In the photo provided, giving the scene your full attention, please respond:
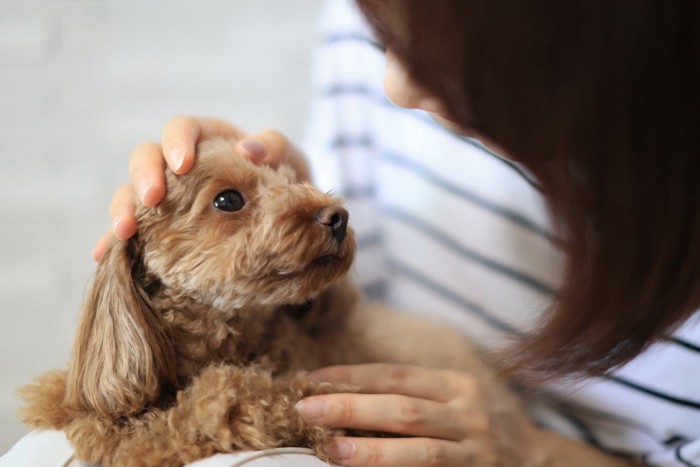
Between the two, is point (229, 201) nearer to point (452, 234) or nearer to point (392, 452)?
point (392, 452)

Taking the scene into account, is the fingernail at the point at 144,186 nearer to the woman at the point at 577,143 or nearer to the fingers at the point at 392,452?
the woman at the point at 577,143

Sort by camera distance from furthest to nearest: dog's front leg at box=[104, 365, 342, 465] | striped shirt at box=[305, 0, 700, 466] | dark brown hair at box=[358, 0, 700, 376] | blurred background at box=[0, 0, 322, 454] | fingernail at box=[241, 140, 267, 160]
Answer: blurred background at box=[0, 0, 322, 454] → striped shirt at box=[305, 0, 700, 466] → fingernail at box=[241, 140, 267, 160] → dog's front leg at box=[104, 365, 342, 465] → dark brown hair at box=[358, 0, 700, 376]

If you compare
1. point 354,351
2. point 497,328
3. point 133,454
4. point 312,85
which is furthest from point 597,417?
point 312,85

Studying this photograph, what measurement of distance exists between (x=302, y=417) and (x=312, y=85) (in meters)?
1.03

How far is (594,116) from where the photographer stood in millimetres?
565

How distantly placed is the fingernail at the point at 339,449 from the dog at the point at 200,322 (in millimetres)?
11

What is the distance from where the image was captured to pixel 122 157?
1.49m

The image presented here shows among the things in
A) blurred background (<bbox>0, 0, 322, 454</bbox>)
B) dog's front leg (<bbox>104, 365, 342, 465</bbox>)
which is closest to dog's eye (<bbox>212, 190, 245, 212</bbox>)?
dog's front leg (<bbox>104, 365, 342, 465</bbox>)

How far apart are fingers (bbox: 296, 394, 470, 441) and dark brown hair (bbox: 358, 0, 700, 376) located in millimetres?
241

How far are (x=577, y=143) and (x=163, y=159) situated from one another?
53 centimetres

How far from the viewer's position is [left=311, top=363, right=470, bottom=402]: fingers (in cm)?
88

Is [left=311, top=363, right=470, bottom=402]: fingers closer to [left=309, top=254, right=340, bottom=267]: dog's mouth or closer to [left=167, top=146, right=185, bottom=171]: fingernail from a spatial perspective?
[left=309, top=254, right=340, bottom=267]: dog's mouth

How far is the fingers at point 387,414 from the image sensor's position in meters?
0.78

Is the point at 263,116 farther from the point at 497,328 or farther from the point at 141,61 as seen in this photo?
the point at 497,328
